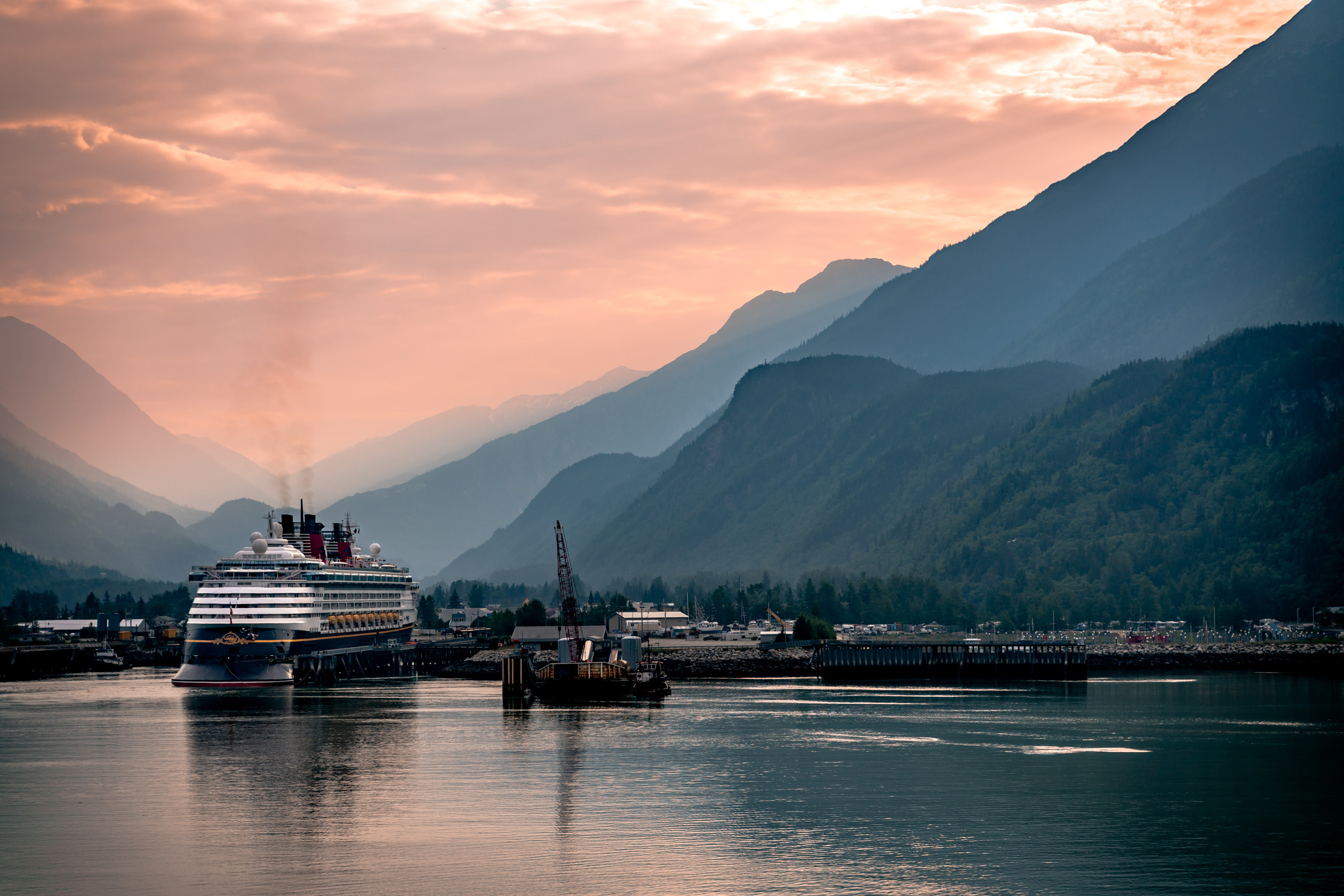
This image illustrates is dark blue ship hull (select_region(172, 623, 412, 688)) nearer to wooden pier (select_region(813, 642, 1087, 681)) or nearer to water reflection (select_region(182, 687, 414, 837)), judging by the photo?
water reflection (select_region(182, 687, 414, 837))

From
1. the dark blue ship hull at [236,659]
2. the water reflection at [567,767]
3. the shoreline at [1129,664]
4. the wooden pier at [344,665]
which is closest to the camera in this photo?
the water reflection at [567,767]

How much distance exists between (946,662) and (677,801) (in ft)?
411

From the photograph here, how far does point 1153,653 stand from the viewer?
200 m

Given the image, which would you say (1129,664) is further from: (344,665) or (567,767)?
(567,767)

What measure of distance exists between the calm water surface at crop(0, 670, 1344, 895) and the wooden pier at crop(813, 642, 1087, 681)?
56166 millimetres

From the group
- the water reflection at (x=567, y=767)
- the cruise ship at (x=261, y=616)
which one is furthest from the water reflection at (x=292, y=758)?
the cruise ship at (x=261, y=616)

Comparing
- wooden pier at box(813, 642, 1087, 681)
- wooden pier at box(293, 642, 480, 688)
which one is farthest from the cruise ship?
wooden pier at box(813, 642, 1087, 681)

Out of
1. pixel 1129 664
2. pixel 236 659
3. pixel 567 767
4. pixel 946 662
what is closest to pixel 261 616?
pixel 236 659

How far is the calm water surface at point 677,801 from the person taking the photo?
2158 inches

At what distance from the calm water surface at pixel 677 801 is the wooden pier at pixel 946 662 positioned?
56.2 m

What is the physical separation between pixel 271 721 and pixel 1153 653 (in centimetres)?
13400

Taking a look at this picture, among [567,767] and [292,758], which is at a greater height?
[292,758]

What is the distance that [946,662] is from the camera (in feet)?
623

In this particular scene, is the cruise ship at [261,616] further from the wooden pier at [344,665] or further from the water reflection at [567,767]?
the water reflection at [567,767]
